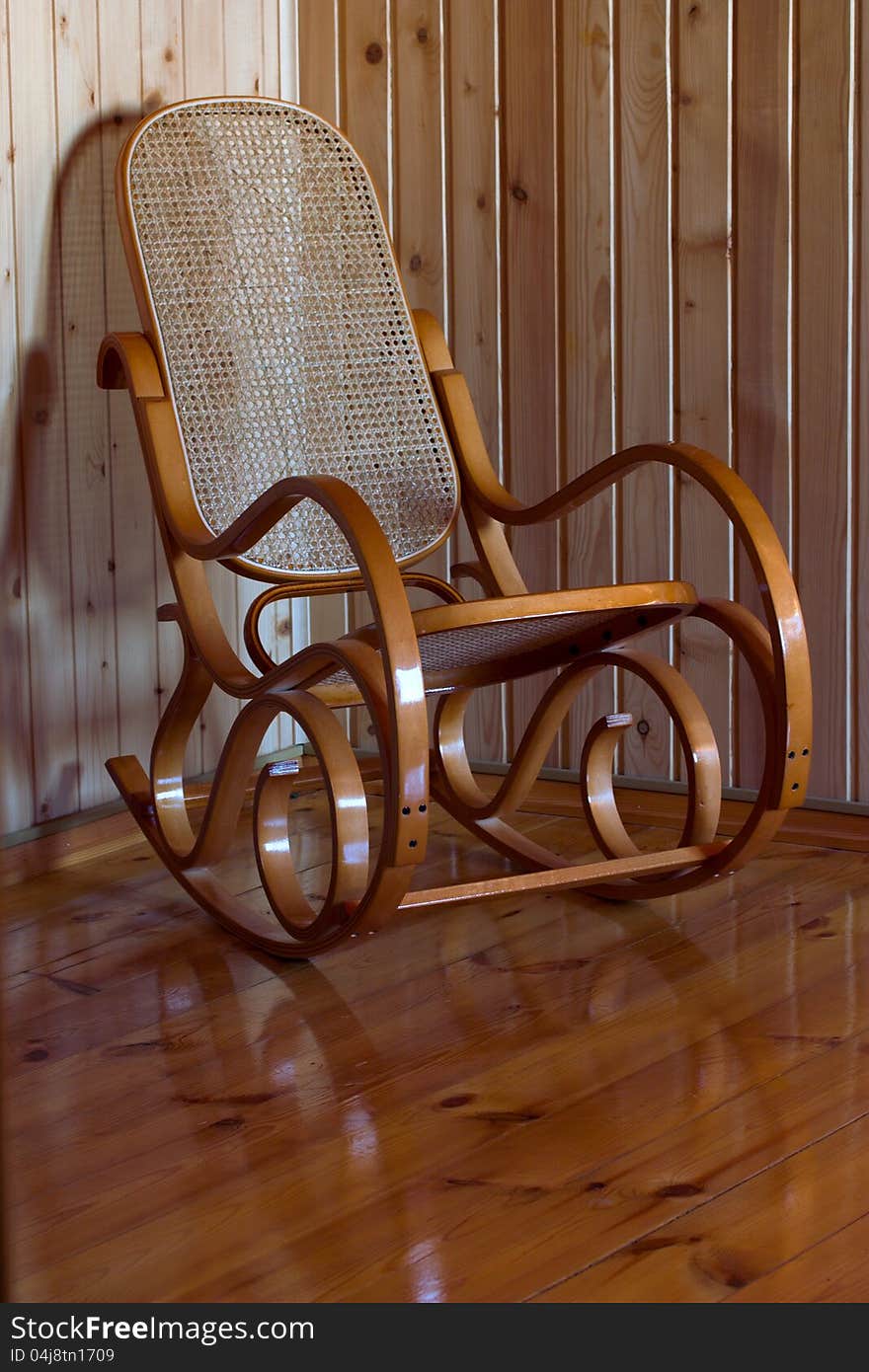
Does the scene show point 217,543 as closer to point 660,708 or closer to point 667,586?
point 667,586

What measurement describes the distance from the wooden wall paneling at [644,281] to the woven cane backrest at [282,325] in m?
0.39

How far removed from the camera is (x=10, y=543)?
90.9 inches

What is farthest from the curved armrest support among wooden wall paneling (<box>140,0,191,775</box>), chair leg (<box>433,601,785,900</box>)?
chair leg (<box>433,601,785,900</box>)

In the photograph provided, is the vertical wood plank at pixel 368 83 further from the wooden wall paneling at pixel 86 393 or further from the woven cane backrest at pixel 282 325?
the wooden wall paneling at pixel 86 393

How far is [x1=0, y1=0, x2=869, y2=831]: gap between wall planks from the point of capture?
7.54 ft

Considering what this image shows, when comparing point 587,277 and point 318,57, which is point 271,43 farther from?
point 587,277

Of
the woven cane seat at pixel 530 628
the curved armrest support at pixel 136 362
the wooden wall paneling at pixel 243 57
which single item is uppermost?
the wooden wall paneling at pixel 243 57

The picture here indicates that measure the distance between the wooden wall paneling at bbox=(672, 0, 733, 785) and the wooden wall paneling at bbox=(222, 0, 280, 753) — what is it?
2.53 ft

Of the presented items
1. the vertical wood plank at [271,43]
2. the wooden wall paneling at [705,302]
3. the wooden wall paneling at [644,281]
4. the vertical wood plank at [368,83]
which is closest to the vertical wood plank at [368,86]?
the vertical wood plank at [368,83]

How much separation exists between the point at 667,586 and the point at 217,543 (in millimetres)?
564

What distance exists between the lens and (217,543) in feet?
6.28

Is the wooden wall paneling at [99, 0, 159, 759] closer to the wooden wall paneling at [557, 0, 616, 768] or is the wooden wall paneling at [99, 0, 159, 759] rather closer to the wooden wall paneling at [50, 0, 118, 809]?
the wooden wall paneling at [50, 0, 118, 809]

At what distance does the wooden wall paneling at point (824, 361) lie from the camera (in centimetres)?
225
